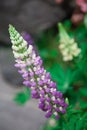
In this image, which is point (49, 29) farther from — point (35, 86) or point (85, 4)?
point (35, 86)

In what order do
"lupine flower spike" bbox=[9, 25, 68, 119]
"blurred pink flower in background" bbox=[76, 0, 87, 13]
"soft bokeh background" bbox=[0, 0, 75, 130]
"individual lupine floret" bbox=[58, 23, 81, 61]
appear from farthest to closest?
1. "soft bokeh background" bbox=[0, 0, 75, 130]
2. "blurred pink flower in background" bbox=[76, 0, 87, 13]
3. "individual lupine floret" bbox=[58, 23, 81, 61]
4. "lupine flower spike" bbox=[9, 25, 68, 119]

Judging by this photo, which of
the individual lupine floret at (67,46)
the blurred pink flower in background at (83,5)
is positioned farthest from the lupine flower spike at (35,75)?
the blurred pink flower in background at (83,5)

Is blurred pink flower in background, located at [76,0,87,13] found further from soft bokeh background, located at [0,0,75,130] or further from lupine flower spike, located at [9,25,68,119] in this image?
lupine flower spike, located at [9,25,68,119]

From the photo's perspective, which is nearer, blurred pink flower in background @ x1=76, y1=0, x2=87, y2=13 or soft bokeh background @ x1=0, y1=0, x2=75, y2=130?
blurred pink flower in background @ x1=76, y1=0, x2=87, y2=13

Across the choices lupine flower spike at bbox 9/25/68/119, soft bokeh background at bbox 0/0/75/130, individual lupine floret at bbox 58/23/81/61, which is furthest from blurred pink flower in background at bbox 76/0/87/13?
lupine flower spike at bbox 9/25/68/119

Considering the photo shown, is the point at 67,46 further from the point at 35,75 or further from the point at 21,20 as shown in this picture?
the point at 21,20

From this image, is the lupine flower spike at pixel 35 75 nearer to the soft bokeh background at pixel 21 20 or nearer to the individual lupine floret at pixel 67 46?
the individual lupine floret at pixel 67 46

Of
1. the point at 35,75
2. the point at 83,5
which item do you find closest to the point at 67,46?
the point at 35,75
